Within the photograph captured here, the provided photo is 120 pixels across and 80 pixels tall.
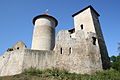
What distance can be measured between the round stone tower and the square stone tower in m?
3.80

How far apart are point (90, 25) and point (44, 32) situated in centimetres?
663

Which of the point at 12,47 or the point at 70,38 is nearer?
the point at 70,38

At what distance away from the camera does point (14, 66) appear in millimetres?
13562

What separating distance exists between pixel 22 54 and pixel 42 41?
455 centimetres

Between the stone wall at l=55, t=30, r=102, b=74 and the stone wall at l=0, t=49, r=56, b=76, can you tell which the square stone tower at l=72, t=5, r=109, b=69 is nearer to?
the stone wall at l=55, t=30, r=102, b=74

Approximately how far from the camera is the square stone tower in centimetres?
1538

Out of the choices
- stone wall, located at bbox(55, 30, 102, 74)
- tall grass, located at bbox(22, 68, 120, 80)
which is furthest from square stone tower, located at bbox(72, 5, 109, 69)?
tall grass, located at bbox(22, 68, 120, 80)

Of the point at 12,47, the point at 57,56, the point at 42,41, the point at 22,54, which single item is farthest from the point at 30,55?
the point at 12,47

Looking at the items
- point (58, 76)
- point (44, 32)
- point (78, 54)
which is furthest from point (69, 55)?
point (44, 32)

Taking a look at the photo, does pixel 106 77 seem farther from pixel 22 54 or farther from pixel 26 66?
pixel 22 54

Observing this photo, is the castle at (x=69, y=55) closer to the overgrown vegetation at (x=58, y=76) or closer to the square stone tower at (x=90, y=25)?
the square stone tower at (x=90, y=25)

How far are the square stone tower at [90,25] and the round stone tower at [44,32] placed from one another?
3803mm

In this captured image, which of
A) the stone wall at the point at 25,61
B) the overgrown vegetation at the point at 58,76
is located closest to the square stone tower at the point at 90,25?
the overgrown vegetation at the point at 58,76

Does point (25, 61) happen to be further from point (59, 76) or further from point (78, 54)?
point (78, 54)
